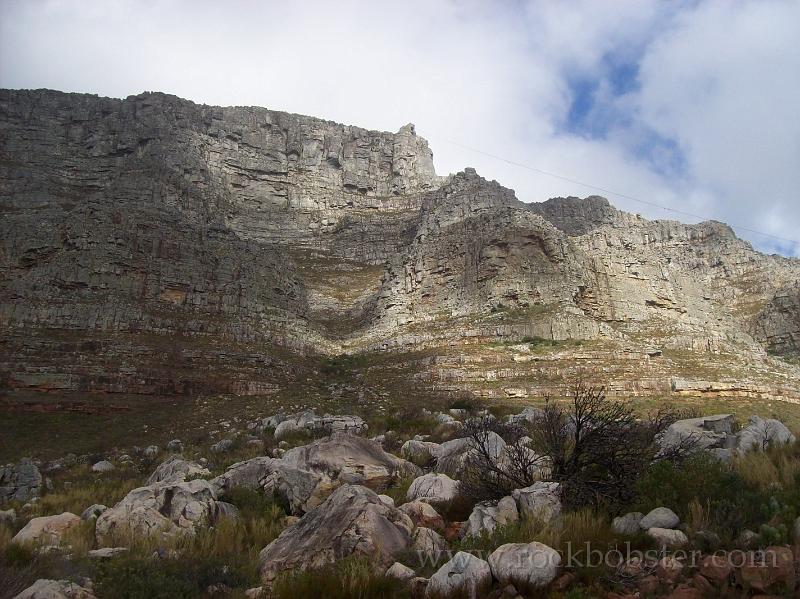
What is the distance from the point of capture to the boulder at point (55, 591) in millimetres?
4805

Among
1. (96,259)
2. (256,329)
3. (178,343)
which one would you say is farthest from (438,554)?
(96,259)

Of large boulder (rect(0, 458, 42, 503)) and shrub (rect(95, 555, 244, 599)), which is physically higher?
shrub (rect(95, 555, 244, 599))

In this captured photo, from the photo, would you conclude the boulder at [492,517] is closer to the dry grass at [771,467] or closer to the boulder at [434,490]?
the boulder at [434,490]

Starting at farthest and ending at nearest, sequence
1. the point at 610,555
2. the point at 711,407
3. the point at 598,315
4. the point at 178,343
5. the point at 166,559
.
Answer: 1. the point at 598,315
2. the point at 178,343
3. the point at 711,407
4. the point at 166,559
5. the point at 610,555

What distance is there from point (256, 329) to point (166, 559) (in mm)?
32641

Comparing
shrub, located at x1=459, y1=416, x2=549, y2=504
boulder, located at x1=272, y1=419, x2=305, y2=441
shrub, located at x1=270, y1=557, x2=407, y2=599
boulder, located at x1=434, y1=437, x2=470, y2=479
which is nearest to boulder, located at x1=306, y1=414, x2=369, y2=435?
boulder, located at x1=272, y1=419, x2=305, y2=441

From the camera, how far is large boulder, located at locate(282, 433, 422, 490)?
372 inches

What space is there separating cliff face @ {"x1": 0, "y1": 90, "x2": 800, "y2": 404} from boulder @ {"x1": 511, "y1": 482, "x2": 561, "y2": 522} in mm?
26734

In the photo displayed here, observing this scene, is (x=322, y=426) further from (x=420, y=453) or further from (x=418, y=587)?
(x=418, y=587)

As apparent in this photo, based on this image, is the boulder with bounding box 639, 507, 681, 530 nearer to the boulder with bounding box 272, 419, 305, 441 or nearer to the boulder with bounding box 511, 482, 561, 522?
the boulder with bounding box 511, 482, 561, 522

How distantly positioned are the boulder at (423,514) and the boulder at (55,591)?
3.67 meters

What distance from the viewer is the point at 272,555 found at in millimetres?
6453

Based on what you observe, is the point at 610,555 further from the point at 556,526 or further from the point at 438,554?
the point at 438,554

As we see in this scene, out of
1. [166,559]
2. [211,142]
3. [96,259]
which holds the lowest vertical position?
[166,559]
